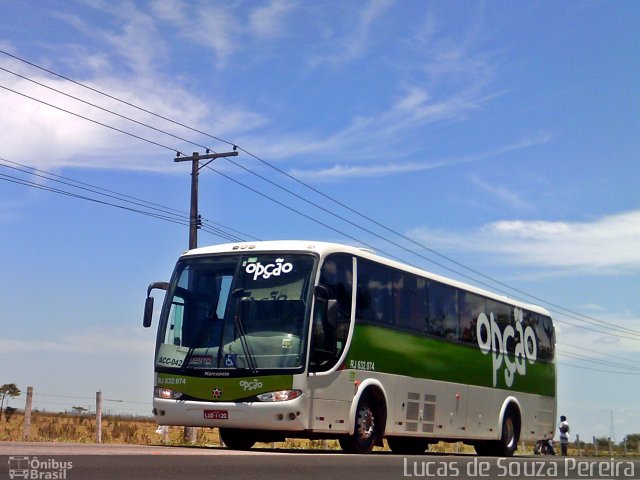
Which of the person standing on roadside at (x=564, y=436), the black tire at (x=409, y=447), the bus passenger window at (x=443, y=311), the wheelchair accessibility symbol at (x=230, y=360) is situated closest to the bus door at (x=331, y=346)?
the wheelchair accessibility symbol at (x=230, y=360)

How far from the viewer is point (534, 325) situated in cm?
2766

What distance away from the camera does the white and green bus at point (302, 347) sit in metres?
16.8

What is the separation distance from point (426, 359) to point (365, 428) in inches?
123

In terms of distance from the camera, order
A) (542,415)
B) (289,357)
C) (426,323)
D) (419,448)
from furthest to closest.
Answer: (542,415)
(419,448)
(426,323)
(289,357)

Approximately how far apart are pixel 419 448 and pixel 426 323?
16.0 ft

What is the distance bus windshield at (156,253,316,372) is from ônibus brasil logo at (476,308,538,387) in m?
8.06

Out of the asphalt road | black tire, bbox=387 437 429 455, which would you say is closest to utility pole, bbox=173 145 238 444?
black tire, bbox=387 437 429 455

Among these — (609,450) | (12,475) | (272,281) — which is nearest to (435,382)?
(272,281)

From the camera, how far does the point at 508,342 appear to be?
25.8 metres

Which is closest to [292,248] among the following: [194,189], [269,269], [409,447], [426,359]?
[269,269]

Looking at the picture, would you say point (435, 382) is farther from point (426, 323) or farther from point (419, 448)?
point (419, 448)

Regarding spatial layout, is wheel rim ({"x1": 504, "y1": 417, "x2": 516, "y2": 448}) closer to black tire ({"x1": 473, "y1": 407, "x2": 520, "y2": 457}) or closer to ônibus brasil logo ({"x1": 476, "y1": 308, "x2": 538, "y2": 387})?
black tire ({"x1": 473, "y1": 407, "x2": 520, "y2": 457})

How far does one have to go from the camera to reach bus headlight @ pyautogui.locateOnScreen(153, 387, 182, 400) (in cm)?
1744

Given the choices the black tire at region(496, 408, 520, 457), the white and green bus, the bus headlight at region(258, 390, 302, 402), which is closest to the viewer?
the bus headlight at region(258, 390, 302, 402)
